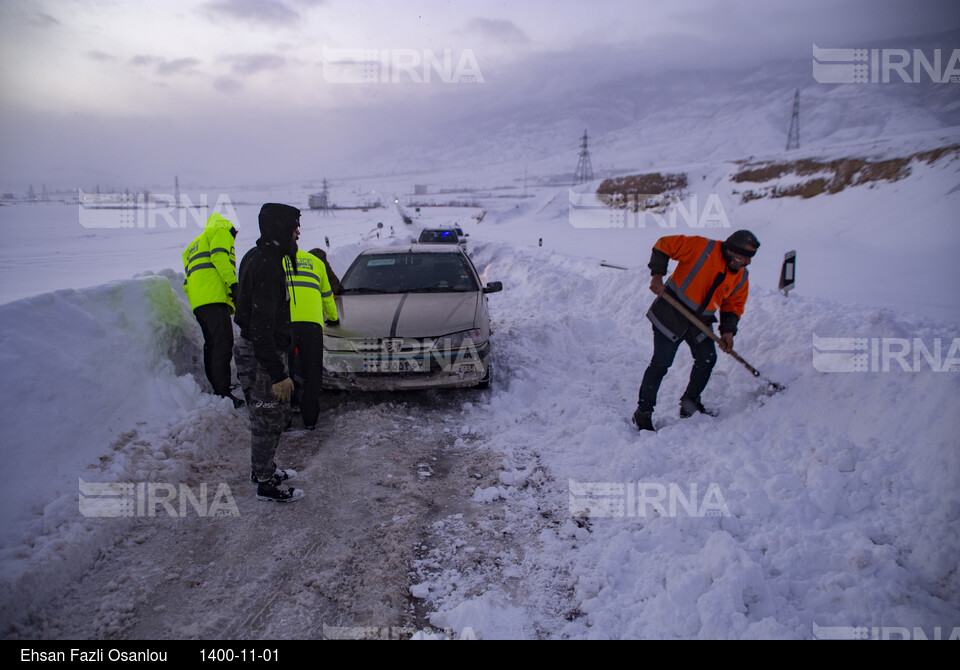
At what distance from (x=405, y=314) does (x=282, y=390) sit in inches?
79.5

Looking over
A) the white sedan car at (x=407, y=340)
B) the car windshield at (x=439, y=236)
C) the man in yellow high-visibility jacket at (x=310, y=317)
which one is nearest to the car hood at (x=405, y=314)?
the white sedan car at (x=407, y=340)

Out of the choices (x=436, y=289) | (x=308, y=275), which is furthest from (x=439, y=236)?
(x=308, y=275)

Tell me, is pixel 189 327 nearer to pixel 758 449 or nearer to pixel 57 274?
pixel 758 449

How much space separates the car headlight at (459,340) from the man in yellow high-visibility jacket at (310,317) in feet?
3.67

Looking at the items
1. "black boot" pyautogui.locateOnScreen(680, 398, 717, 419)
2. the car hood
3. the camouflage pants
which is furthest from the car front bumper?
"black boot" pyautogui.locateOnScreen(680, 398, 717, 419)

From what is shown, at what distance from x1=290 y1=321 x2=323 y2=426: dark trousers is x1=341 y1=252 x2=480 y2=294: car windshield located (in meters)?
1.75

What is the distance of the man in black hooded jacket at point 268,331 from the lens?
3059 mm

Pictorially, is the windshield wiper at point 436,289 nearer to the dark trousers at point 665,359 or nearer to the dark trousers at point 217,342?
the dark trousers at point 217,342

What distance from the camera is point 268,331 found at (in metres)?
3.05

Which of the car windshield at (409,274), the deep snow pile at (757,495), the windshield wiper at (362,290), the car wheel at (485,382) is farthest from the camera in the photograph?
the car windshield at (409,274)

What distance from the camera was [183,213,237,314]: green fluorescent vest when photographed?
13.9 ft

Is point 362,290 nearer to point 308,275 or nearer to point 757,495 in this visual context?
point 308,275

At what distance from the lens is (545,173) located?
144500 millimetres

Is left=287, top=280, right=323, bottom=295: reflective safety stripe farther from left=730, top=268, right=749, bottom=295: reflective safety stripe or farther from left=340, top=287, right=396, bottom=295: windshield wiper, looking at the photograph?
left=730, top=268, right=749, bottom=295: reflective safety stripe
